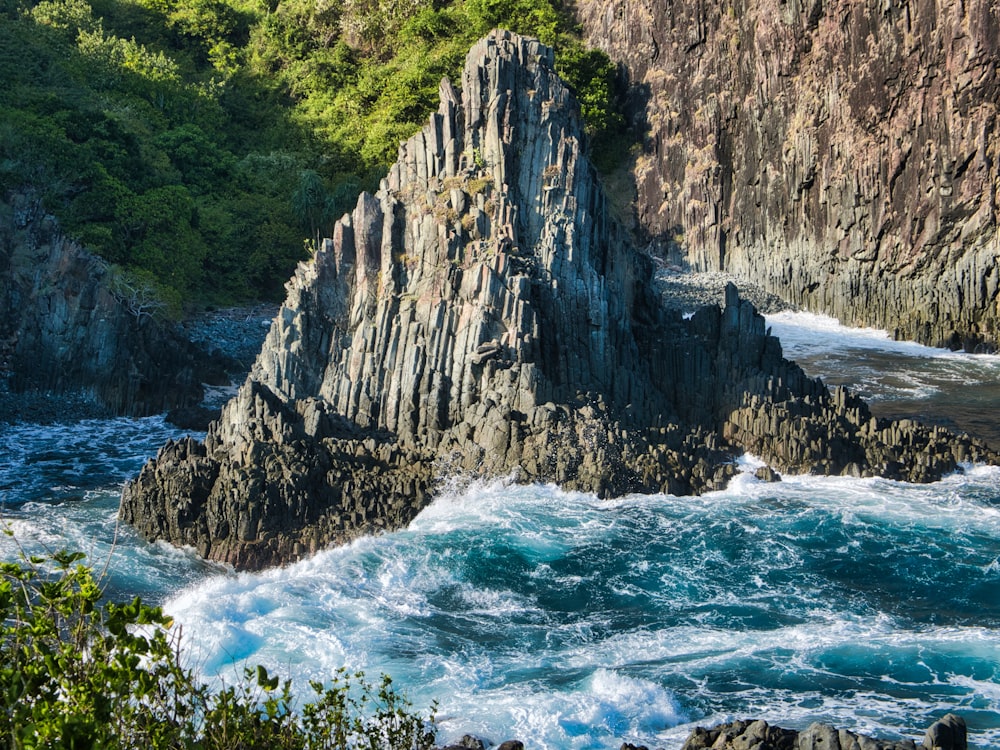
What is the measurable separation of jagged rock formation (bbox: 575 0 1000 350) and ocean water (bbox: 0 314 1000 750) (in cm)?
2610

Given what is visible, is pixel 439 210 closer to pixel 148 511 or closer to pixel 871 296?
pixel 148 511

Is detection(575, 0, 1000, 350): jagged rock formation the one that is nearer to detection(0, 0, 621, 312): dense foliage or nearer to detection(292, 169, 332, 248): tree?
detection(0, 0, 621, 312): dense foliage

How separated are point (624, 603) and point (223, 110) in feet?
184

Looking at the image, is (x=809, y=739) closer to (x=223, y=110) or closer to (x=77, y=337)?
(x=77, y=337)

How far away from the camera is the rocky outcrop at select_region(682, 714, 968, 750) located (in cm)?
2053

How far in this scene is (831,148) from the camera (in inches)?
2635

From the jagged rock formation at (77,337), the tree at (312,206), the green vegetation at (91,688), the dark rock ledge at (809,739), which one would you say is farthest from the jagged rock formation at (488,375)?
the tree at (312,206)

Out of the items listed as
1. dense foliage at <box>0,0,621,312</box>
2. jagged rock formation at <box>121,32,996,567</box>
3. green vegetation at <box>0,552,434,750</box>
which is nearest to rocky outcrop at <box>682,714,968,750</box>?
green vegetation at <box>0,552,434,750</box>

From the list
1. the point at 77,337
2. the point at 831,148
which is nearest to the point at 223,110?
the point at 77,337

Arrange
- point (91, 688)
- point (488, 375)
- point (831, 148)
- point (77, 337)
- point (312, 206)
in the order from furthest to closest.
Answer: point (831, 148), point (312, 206), point (77, 337), point (488, 375), point (91, 688)

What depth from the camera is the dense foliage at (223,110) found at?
191 feet

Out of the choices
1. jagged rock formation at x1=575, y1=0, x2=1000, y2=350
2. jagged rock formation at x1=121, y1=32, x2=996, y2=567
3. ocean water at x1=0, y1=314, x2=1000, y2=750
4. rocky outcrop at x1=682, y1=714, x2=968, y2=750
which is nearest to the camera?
rocky outcrop at x1=682, y1=714, x2=968, y2=750

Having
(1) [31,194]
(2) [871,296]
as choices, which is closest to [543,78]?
(1) [31,194]

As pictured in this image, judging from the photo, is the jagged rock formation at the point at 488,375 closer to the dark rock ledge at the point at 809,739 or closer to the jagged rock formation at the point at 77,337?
the jagged rock formation at the point at 77,337
